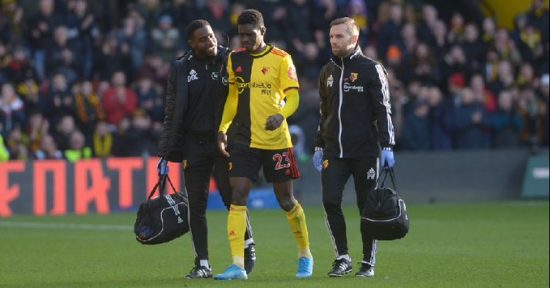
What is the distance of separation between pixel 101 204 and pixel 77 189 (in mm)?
488

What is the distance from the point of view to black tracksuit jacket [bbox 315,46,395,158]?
39.6 ft

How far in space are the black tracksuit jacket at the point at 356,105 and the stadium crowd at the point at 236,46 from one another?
12335 mm

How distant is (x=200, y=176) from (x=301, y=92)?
46.7 feet

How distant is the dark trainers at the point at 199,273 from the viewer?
1213 cm

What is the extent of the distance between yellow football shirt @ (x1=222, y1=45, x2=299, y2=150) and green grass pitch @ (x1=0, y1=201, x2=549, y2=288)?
119 centimetres

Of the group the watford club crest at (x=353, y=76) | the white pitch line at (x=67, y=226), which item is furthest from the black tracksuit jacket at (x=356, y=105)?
the white pitch line at (x=67, y=226)

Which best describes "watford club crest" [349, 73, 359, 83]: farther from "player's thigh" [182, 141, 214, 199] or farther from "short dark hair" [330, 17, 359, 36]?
"player's thigh" [182, 141, 214, 199]

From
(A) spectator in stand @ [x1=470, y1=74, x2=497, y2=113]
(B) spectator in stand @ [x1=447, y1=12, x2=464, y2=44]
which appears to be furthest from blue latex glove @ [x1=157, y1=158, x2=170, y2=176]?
(B) spectator in stand @ [x1=447, y1=12, x2=464, y2=44]

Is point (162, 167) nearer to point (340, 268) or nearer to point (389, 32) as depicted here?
point (340, 268)

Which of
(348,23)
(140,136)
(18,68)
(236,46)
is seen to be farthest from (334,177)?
(236,46)

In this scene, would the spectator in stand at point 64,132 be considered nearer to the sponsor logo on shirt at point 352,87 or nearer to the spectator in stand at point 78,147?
the spectator in stand at point 78,147

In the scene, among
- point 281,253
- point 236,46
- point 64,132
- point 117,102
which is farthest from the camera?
point 236,46

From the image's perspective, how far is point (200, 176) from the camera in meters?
A: 12.3

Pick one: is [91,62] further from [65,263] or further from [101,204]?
[65,263]
